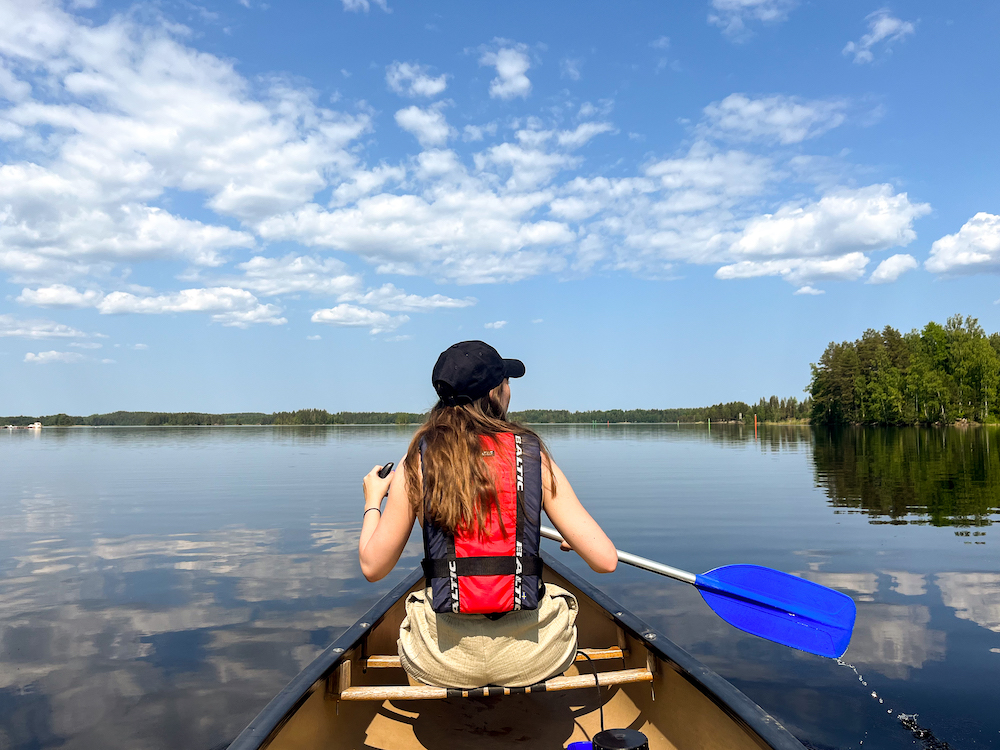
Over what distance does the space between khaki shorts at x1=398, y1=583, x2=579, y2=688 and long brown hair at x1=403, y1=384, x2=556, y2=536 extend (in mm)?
463

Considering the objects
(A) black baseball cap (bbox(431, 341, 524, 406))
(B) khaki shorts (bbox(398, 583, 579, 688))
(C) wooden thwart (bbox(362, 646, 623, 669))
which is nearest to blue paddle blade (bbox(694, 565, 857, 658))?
(C) wooden thwart (bbox(362, 646, 623, 669))

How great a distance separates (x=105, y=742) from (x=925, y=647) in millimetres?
6850

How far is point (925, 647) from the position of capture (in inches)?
232

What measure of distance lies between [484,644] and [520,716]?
4.41 ft

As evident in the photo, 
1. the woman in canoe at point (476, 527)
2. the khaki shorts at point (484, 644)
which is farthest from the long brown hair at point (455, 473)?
the khaki shorts at point (484, 644)

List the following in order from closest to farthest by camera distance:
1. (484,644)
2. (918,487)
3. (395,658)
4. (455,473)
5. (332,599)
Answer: (455,473) < (484,644) < (395,658) < (332,599) < (918,487)

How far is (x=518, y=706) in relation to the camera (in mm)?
3773

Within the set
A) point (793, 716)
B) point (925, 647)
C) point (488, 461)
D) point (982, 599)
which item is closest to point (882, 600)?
point (982, 599)

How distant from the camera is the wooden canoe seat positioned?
9.17ft

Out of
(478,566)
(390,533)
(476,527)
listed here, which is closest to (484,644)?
(478,566)

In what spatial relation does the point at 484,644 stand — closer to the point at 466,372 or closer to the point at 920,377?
the point at 466,372

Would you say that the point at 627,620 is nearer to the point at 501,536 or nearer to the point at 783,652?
the point at 501,536

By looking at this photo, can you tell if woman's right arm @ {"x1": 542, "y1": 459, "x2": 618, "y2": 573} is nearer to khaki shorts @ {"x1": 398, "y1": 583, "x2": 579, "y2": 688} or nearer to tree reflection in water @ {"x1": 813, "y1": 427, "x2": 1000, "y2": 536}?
khaki shorts @ {"x1": 398, "y1": 583, "x2": 579, "y2": 688}

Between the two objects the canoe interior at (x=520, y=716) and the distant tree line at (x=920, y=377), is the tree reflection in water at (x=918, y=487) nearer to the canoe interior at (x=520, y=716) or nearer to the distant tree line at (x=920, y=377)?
the canoe interior at (x=520, y=716)
